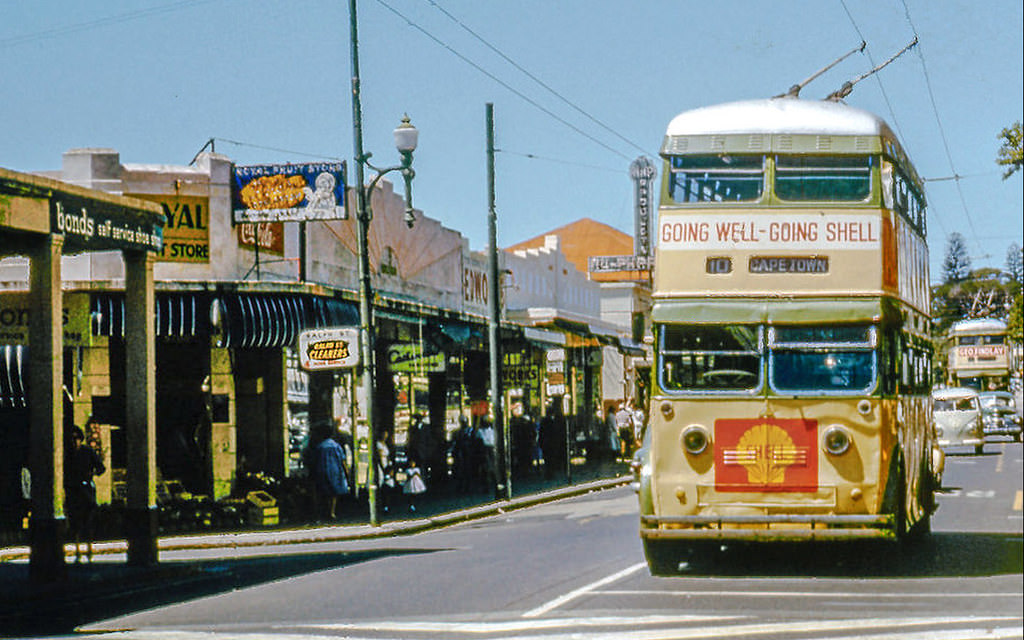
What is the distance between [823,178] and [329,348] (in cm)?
1192

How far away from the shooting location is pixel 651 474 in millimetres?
13445

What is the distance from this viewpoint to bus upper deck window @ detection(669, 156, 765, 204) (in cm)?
1343

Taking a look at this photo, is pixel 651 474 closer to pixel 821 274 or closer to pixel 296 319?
pixel 821 274

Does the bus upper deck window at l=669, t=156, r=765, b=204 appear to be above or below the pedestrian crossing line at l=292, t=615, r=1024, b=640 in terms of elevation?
above

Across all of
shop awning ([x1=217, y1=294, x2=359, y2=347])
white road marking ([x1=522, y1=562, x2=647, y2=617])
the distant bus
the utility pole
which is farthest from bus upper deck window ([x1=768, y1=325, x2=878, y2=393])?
the distant bus

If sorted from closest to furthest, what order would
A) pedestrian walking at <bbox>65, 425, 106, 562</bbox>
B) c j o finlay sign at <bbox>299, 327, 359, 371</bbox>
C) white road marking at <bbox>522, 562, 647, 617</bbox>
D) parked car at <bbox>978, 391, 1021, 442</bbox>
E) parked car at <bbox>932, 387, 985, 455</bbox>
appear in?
1. white road marking at <bbox>522, 562, 647, 617</bbox>
2. pedestrian walking at <bbox>65, 425, 106, 562</bbox>
3. c j o finlay sign at <bbox>299, 327, 359, 371</bbox>
4. parked car at <bbox>932, 387, 985, 455</bbox>
5. parked car at <bbox>978, 391, 1021, 442</bbox>

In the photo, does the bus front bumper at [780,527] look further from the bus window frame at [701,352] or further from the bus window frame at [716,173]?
the bus window frame at [716,173]

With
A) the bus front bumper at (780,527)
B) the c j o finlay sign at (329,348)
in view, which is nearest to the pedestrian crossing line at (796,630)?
the bus front bumper at (780,527)

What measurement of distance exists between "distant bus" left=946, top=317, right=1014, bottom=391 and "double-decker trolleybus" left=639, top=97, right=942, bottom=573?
45.9 m

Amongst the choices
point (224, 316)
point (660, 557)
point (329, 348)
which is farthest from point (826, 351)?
point (224, 316)

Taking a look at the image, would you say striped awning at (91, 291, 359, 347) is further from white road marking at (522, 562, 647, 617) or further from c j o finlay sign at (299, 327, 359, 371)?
white road marking at (522, 562, 647, 617)

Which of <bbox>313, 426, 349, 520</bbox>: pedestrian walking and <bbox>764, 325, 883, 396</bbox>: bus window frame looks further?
<bbox>313, 426, 349, 520</bbox>: pedestrian walking

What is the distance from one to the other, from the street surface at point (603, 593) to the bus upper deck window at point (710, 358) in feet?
6.08

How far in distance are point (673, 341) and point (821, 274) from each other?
4.85ft
